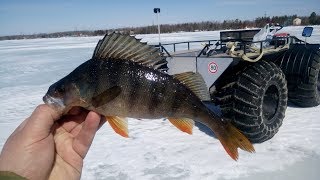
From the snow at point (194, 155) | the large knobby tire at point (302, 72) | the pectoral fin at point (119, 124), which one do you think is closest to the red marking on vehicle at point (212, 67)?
the snow at point (194, 155)

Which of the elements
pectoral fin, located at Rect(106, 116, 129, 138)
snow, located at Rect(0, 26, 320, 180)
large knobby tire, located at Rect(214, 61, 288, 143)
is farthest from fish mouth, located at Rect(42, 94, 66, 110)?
large knobby tire, located at Rect(214, 61, 288, 143)

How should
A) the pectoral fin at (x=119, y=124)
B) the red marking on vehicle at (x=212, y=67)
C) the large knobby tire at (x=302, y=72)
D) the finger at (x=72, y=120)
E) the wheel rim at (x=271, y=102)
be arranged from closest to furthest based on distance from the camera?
the pectoral fin at (x=119, y=124)
the finger at (x=72, y=120)
the red marking on vehicle at (x=212, y=67)
the wheel rim at (x=271, y=102)
the large knobby tire at (x=302, y=72)

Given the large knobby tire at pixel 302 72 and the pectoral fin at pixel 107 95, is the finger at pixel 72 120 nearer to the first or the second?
the pectoral fin at pixel 107 95

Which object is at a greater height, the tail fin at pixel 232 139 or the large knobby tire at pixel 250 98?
the tail fin at pixel 232 139

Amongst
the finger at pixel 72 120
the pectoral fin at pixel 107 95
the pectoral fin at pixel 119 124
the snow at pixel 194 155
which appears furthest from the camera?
the snow at pixel 194 155

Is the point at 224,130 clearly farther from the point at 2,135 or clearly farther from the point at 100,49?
the point at 2,135

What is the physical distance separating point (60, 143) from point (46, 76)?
34.7 ft

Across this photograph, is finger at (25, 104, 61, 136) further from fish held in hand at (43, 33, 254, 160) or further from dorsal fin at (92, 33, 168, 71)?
dorsal fin at (92, 33, 168, 71)

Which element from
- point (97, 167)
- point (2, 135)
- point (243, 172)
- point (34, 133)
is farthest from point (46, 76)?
point (34, 133)

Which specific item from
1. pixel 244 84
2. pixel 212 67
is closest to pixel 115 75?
pixel 212 67

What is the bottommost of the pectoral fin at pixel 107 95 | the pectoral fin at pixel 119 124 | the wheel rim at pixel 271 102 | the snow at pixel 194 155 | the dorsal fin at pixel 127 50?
the snow at pixel 194 155

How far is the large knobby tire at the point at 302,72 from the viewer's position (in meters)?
6.07

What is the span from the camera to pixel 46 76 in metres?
12.3

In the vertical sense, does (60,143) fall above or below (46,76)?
above
